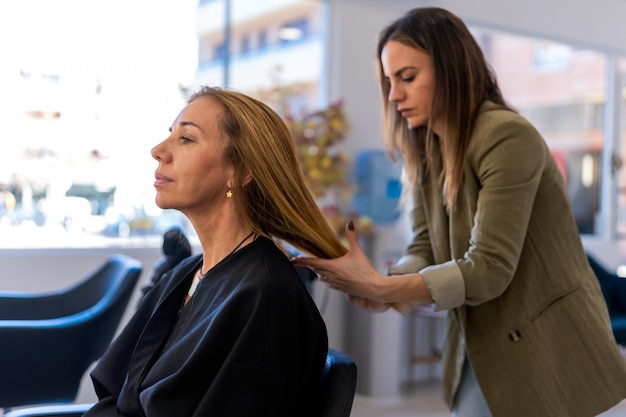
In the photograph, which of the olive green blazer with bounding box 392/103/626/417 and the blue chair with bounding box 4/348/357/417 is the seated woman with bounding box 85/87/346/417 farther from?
the olive green blazer with bounding box 392/103/626/417

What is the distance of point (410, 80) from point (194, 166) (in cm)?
50

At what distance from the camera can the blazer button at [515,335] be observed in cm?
151

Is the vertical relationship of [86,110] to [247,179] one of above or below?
above

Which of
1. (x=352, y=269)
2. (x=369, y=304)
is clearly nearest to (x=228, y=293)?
(x=352, y=269)

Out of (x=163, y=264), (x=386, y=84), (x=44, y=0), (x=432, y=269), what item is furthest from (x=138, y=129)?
(x=432, y=269)

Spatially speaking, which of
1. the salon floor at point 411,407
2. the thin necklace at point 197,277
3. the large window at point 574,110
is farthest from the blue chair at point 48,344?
the large window at point 574,110

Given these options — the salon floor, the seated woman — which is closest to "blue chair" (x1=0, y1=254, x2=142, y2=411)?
the seated woman

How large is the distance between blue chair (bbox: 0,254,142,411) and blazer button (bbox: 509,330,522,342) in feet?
5.08

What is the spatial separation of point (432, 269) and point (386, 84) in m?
0.49

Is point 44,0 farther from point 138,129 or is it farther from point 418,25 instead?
point 418,25

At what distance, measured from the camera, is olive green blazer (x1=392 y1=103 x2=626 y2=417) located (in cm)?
145

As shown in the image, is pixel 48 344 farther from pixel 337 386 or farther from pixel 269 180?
pixel 337 386

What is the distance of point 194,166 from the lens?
1459mm

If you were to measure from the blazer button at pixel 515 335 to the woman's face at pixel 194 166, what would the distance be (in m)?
Result: 0.65
